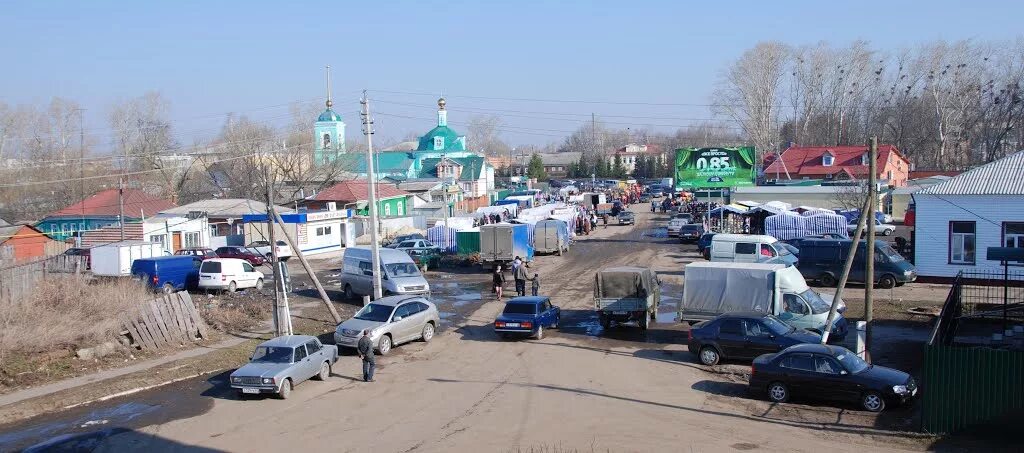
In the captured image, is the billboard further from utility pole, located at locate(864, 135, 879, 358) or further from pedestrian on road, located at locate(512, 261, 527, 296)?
utility pole, located at locate(864, 135, 879, 358)

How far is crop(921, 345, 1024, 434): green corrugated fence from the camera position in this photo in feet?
43.2

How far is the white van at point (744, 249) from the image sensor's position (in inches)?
1238

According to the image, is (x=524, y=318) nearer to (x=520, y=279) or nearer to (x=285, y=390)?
(x=520, y=279)

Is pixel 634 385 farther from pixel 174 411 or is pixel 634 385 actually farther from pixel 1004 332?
pixel 174 411

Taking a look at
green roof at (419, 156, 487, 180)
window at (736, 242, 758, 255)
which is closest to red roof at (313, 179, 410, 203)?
green roof at (419, 156, 487, 180)

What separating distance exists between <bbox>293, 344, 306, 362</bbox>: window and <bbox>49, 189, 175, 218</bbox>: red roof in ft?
112

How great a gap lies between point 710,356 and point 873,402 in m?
4.76

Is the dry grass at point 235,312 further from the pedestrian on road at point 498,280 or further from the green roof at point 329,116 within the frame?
the green roof at point 329,116

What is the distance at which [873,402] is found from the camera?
48.9ft

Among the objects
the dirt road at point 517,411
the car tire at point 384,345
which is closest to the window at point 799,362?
the dirt road at point 517,411

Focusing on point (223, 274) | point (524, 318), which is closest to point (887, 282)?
point (524, 318)

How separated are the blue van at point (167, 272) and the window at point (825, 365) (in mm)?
23458

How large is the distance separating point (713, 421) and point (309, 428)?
748 cm

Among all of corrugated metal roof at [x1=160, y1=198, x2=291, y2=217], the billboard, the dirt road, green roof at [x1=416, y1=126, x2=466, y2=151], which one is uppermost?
green roof at [x1=416, y1=126, x2=466, y2=151]
